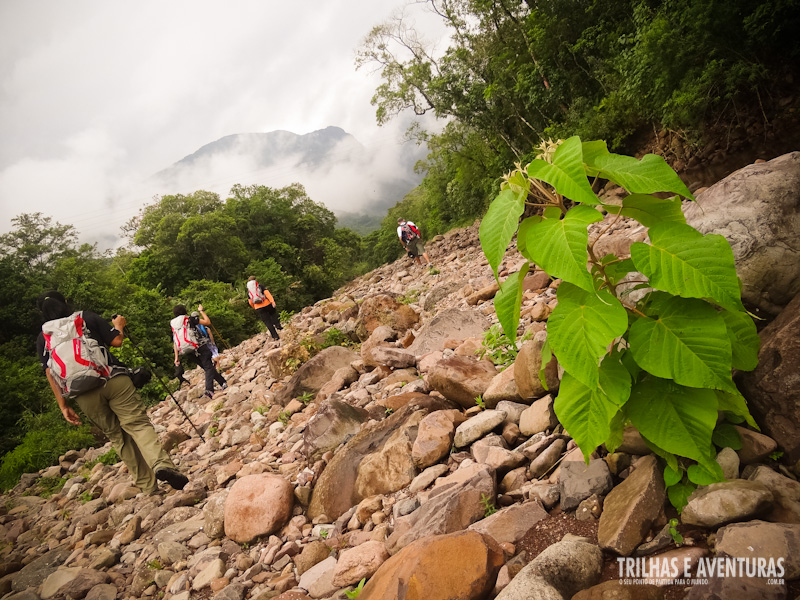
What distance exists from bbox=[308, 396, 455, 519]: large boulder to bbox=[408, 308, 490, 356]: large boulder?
1.79 metres

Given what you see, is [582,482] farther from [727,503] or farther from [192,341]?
[192,341]

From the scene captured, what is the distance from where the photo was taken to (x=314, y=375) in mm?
6285

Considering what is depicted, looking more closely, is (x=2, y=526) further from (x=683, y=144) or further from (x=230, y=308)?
(x=683, y=144)

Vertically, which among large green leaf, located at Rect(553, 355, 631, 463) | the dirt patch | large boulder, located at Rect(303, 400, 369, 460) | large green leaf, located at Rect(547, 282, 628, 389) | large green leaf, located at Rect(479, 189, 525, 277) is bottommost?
the dirt patch

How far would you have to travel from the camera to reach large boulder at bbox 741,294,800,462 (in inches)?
64.7

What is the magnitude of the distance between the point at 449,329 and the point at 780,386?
393 centimetres

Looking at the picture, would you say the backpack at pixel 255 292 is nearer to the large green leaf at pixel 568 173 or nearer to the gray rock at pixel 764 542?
the large green leaf at pixel 568 173

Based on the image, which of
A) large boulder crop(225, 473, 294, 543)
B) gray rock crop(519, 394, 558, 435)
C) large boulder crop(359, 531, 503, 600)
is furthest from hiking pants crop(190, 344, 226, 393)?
large boulder crop(359, 531, 503, 600)

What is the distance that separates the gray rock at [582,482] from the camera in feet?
6.33

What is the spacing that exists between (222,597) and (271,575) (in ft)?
1.09

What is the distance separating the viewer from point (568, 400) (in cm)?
156


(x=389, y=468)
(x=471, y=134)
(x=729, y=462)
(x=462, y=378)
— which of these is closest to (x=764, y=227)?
(x=729, y=462)

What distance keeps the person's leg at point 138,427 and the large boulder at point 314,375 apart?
1.85 m

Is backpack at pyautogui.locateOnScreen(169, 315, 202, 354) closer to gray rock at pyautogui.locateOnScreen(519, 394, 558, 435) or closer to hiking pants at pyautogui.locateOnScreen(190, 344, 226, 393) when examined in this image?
hiking pants at pyautogui.locateOnScreen(190, 344, 226, 393)
